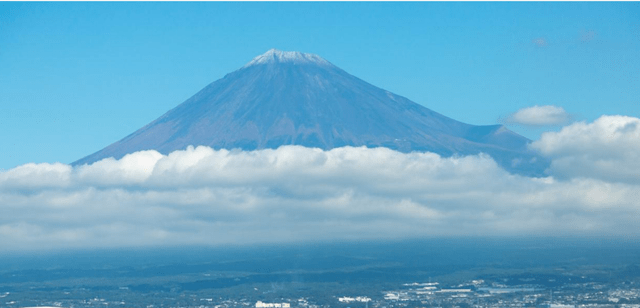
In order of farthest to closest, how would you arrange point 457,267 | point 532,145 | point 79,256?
1. point 532,145
2. point 79,256
3. point 457,267

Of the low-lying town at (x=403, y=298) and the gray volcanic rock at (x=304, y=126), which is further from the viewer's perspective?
the gray volcanic rock at (x=304, y=126)

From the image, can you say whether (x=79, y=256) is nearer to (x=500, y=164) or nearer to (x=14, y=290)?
(x=14, y=290)

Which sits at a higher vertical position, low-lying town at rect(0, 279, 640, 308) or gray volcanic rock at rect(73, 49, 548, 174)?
gray volcanic rock at rect(73, 49, 548, 174)

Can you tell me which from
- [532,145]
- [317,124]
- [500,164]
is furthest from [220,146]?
[532,145]

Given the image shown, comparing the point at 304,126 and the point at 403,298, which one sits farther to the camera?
the point at 304,126

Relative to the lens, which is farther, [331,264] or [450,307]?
[331,264]

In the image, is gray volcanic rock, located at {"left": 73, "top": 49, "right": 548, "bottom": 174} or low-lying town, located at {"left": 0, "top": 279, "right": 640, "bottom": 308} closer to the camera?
low-lying town, located at {"left": 0, "top": 279, "right": 640, "bottom": 308}

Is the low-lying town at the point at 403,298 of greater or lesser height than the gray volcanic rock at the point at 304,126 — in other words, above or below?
below

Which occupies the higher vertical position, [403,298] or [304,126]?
[304,126]
